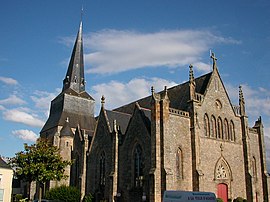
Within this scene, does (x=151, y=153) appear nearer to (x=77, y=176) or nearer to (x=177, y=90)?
(x=177, y=90)

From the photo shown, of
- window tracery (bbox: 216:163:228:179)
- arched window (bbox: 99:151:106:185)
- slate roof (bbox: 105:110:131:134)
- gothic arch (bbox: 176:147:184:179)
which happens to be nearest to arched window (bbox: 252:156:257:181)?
window tracery (bbox: 216:163:228:179)

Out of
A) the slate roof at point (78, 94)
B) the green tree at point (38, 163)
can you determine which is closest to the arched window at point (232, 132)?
the green tree at point (38, 163)

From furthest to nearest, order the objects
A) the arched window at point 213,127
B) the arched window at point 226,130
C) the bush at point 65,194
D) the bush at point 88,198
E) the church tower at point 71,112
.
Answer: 1. the church tower at point 71,112
2. the bush at point 65,194
3. the bush at point 88,198
4. the arched window at point 226,130
5. the arched window at point 213,127

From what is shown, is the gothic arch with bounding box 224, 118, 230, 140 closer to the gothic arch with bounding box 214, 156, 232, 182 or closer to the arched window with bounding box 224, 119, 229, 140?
the arched window with bounding box 224, 119, 229, 140

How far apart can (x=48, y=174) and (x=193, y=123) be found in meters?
14.0

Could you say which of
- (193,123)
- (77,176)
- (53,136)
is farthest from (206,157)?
(53,136)

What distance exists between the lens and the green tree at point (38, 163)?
94.4 feet

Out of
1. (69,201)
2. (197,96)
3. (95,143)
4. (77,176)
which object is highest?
(197,96)

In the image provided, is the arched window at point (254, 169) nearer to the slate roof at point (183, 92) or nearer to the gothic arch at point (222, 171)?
the gothic arch at point (222, 171)

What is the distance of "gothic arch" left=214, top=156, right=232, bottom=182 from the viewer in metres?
30.6

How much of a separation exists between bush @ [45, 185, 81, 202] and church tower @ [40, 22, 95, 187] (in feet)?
19.3

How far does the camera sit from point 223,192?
101ft

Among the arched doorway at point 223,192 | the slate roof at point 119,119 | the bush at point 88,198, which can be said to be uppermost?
the slate roof at point 119,119

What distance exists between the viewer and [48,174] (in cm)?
2892
